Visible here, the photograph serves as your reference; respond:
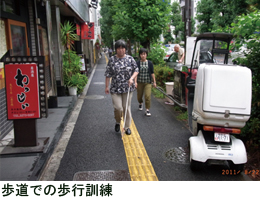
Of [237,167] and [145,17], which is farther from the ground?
[145,17]

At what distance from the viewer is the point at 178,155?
484 cm

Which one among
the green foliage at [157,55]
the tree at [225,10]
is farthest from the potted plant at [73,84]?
the tree at [225,10]

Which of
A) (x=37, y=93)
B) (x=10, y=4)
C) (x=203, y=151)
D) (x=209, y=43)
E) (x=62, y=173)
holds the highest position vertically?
(x=10, y=4)

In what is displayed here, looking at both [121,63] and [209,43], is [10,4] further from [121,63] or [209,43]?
[209,43]

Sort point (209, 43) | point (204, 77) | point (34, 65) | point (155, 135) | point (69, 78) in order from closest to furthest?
point (204, 77), point (34, 65), point (155, 135), point (209, 43), point (69, 78)

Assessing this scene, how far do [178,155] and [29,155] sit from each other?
2662 millimetres

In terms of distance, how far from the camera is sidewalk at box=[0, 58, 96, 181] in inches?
153

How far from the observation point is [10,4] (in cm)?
671

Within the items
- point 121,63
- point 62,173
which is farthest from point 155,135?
point 62,173

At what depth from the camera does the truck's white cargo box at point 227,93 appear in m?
3.67

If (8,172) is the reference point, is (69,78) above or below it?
above

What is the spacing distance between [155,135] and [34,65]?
9.80ft

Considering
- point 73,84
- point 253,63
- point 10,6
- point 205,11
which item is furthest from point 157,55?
point 205,11

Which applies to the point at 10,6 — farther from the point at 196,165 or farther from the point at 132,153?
the point at 196,165
